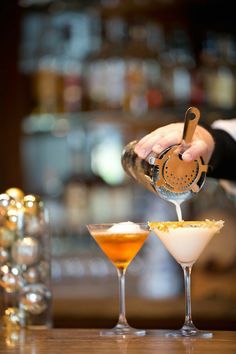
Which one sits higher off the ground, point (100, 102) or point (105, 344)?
point (100, 102)

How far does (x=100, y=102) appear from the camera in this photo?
426 cm

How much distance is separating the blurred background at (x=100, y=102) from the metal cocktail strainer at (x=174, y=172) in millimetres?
2305

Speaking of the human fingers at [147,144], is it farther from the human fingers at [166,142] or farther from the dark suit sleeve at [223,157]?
the dark suit sleeve at [223,157]

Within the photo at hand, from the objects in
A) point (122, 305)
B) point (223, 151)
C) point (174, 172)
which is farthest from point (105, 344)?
point (223, 151)

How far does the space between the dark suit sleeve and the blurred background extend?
159 centimetres

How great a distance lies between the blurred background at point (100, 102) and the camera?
4172 mm

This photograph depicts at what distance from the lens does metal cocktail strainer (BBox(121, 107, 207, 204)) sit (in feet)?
5.79

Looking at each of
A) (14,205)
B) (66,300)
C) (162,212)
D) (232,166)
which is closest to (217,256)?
(162,212)

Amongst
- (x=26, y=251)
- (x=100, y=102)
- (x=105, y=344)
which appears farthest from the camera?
(x=100, y=102)

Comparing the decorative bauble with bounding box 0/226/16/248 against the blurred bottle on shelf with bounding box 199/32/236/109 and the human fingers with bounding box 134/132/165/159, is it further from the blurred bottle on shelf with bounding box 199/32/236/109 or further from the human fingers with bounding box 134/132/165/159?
the blurred bottle on shelf with bounding box 199/32/236/109

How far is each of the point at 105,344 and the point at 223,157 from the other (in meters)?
0.81

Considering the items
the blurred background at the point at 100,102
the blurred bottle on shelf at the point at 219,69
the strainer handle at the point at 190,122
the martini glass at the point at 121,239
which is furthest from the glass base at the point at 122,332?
the blurred bottle on shelf at the point at 219,69

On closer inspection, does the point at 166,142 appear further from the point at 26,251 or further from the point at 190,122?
the point at 26,251

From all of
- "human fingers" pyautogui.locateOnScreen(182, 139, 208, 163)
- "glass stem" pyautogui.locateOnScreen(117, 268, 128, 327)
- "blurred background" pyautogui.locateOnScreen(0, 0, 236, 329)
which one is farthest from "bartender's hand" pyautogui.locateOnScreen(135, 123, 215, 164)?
"blurred background" pyautogui.locateOnScreen(0, 0, 236, 329)
